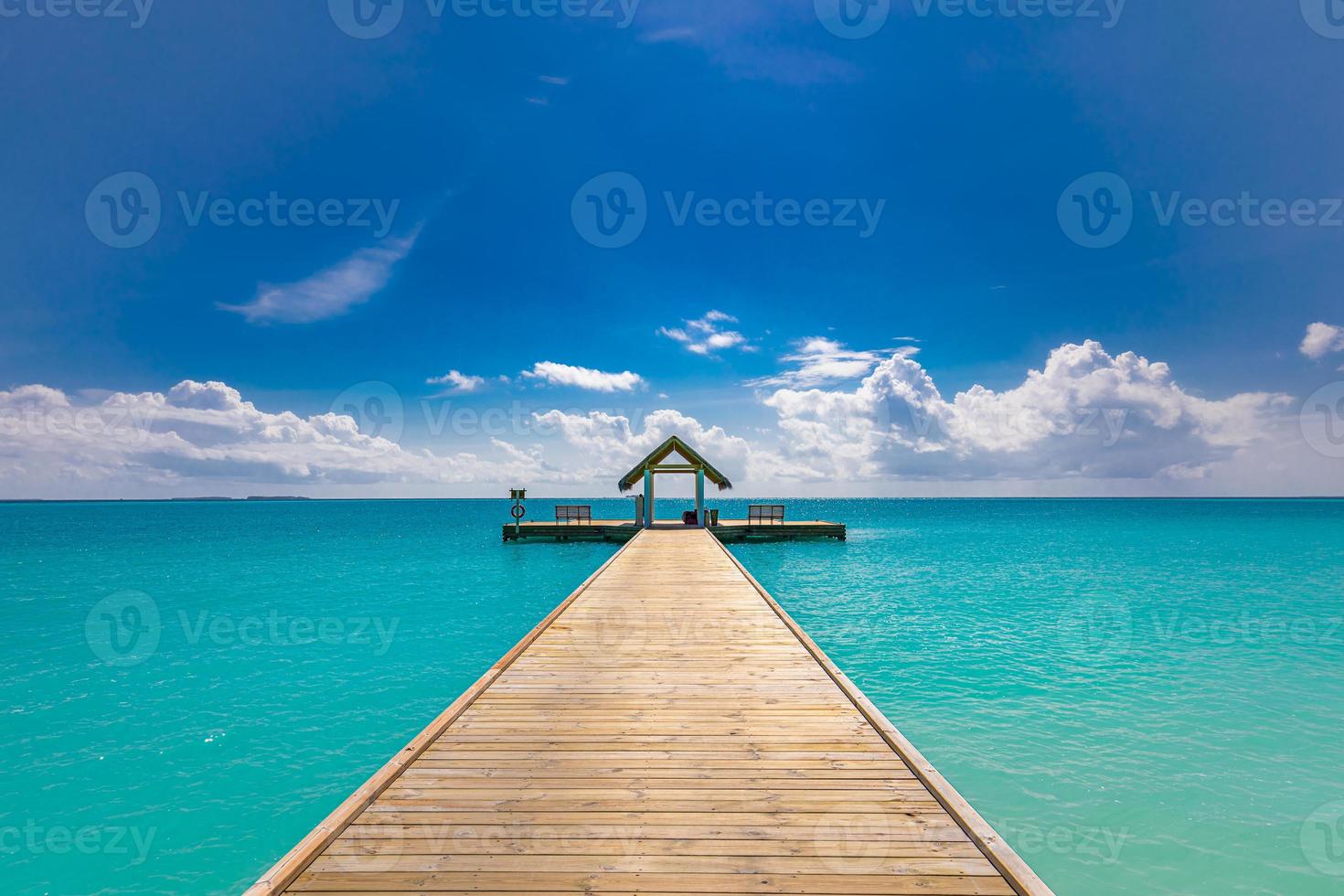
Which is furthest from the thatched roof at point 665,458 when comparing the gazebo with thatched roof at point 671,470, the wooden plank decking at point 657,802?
the wooden plank decking at point 657,802

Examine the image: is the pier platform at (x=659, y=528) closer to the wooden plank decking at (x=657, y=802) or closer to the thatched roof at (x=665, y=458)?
the thatched roof at (x=665, y=458)

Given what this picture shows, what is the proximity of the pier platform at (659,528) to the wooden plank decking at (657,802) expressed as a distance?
24.0 m

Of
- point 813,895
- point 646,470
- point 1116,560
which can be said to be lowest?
point 1116,560

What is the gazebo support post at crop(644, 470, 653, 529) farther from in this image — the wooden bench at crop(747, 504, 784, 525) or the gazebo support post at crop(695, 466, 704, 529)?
the wooden bench at crop(747, 504, 784, 525)

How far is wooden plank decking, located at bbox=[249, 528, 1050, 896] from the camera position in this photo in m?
3.09

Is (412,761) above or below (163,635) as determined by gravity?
above

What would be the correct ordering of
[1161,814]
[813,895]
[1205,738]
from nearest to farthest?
1. [813,895]
2. [1161,814]
3. [1205,738]

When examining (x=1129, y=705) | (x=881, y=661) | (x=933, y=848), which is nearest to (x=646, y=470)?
(x=881, y=661)

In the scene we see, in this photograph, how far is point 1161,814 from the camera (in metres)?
6.43

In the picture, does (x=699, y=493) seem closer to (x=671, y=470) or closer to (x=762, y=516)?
(x=671, y=470)

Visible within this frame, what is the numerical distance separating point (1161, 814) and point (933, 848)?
213 inches

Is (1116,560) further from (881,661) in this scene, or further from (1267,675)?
(881,661)

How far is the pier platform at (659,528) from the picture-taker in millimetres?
31031

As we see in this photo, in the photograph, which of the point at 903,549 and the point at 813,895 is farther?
the point at 903,549
